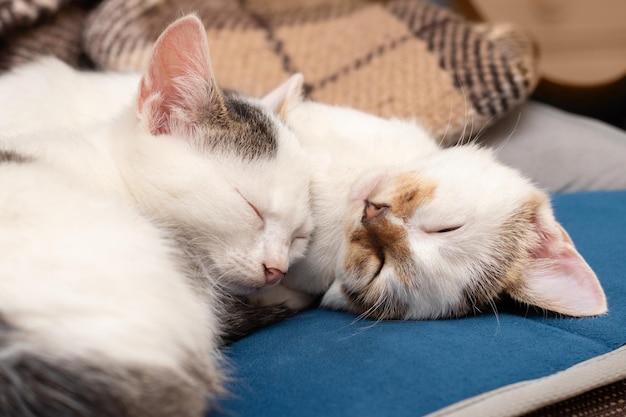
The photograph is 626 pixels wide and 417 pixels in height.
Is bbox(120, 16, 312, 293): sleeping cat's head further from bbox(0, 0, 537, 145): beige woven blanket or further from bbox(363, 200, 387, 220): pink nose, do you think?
bbox(0, 0, 537, 145): beige woven blanket

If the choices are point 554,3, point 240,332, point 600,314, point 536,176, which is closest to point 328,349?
point 240,332

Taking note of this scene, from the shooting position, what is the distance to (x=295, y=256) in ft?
3.35

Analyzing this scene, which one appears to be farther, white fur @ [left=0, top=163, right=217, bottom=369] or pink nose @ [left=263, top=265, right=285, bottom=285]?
pink nose @ [left=263, top=265, right=285, bottom=285]

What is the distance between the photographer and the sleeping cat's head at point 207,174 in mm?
880

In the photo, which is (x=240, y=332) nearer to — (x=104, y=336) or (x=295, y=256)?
(x=295, y=256)

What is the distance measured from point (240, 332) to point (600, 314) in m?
0.59

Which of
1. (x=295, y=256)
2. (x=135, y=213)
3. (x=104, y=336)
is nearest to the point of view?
(x=104, y=336)

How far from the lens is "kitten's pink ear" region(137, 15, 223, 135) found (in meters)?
0.89

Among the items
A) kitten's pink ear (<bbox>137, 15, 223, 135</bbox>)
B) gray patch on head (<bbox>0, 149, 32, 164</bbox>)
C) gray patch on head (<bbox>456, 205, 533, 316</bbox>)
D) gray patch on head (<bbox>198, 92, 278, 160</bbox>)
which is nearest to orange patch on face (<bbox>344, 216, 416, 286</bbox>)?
gray patch on head (<bbox>456, 205, 533, 316</bbox>)

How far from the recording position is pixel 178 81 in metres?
0.92

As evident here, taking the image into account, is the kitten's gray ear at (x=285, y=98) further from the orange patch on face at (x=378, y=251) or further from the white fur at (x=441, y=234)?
the orange patch on face at (x=378, y=251)

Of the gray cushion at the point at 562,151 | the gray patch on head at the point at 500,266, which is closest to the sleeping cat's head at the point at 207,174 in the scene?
the gray patch on head at the point at 500,266

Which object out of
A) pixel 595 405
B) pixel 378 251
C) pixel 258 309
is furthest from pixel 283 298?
pixel 595 405

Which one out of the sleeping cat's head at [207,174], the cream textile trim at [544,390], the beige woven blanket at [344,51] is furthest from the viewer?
the beige woven blanket at [344,51]
